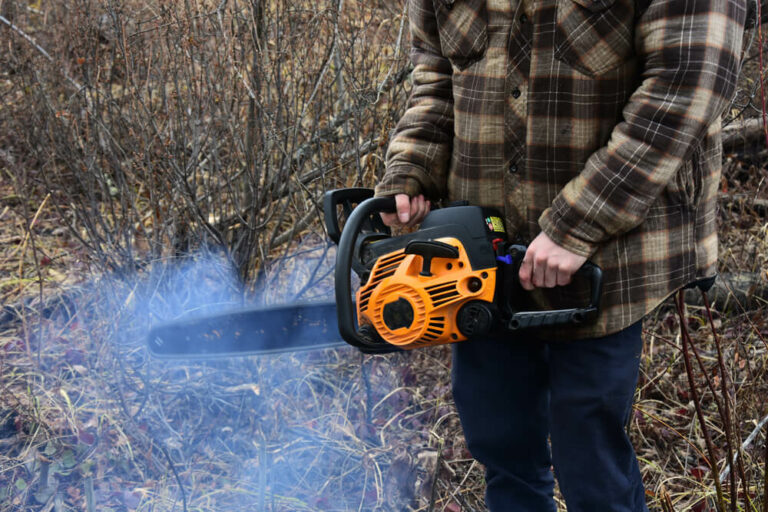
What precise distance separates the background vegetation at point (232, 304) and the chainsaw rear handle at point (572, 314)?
3.93 ft

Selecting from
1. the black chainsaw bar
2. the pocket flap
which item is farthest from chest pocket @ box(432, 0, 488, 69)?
the black chainsaw bar

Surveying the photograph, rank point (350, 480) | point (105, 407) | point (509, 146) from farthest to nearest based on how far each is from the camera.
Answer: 1. point (105, 407)
2. point (350, 480)
3. point (509, 146)

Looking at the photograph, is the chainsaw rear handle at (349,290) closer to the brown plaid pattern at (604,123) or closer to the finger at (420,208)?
the finger at (420,208)

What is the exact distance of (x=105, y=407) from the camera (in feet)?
9.64

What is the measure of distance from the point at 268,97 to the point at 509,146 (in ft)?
4.67

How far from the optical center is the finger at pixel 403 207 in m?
1.72

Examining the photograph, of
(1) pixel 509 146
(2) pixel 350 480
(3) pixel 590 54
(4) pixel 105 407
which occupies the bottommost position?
(2) pixel 350 480

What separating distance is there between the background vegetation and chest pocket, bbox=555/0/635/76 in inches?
56.0

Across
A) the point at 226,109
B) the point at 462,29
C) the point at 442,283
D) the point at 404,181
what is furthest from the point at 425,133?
the point at 226,109

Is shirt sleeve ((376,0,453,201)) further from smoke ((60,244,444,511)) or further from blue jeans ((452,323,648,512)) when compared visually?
smoke ((60,244,444,511))

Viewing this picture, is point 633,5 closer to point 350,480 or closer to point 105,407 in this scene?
point 350,480

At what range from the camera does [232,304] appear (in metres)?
3.03

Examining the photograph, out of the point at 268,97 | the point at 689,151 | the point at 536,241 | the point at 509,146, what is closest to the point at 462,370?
the point at 536,241

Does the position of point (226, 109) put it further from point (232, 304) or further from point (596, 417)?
point (596, 417)
